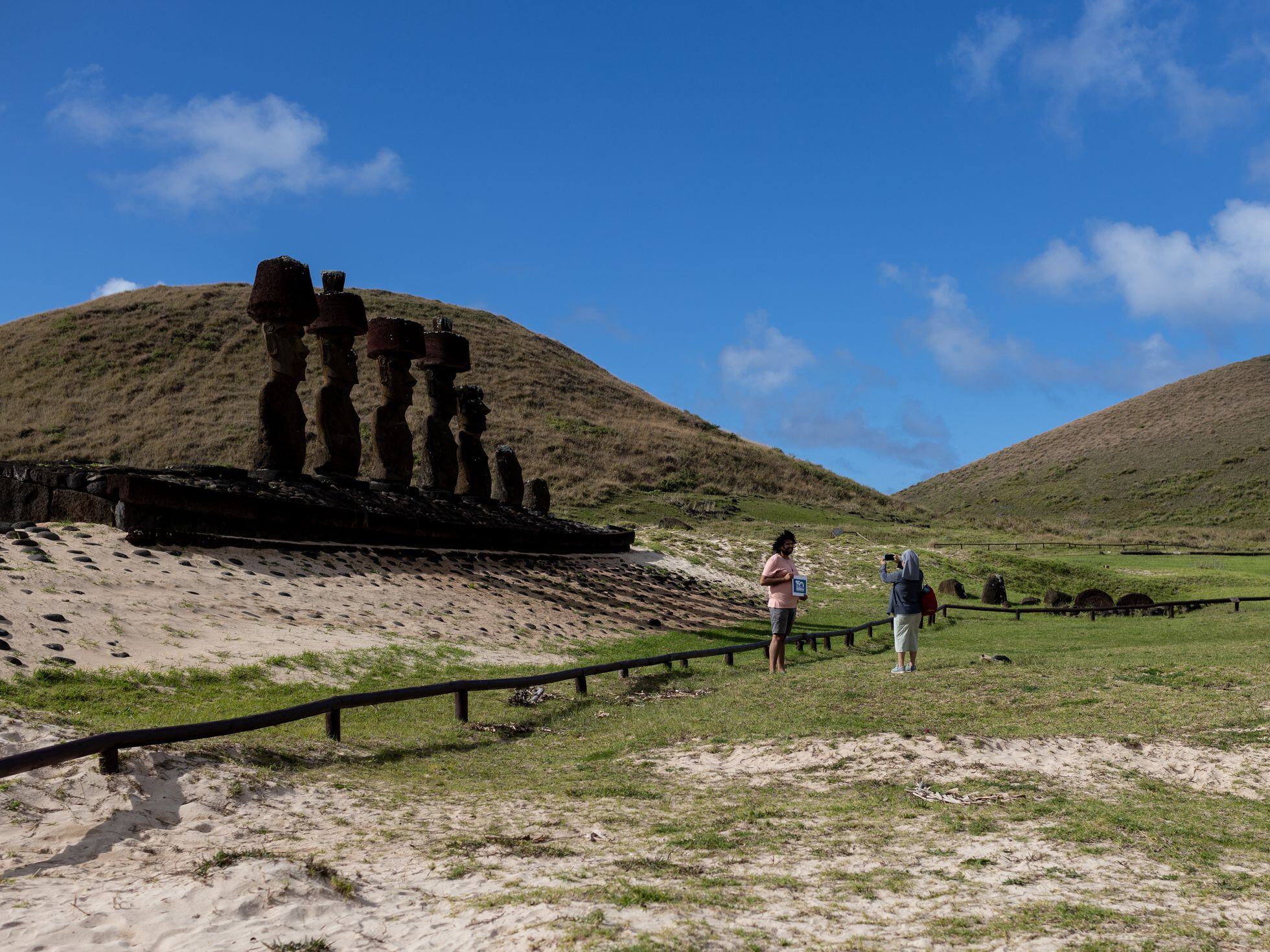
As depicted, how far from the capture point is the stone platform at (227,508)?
1472 cm

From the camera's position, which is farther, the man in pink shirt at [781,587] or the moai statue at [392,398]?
the moai statue at [392,398]

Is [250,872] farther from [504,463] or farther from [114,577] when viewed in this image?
[504,463]

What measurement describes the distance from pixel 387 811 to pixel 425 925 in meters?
2.14

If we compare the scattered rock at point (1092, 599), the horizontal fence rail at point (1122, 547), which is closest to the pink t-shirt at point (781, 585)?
the scattered rock at point (1092, 599)

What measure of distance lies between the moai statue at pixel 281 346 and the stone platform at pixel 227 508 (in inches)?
22.5

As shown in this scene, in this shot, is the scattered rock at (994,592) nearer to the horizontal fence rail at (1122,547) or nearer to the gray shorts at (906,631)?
the horizontal fence rail at (1122,547)

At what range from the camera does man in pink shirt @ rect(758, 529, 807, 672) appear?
12.2 metres

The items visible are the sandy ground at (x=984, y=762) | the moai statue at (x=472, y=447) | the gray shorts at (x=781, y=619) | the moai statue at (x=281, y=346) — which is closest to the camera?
the sandy ground at (x=984, y=762)

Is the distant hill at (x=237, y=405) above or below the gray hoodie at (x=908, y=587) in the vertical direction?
above

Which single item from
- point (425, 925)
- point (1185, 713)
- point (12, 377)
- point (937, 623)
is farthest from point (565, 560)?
point (12, 377)

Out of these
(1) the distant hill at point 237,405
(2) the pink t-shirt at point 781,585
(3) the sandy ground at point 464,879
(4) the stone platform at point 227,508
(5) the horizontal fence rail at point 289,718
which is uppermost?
(1) the distant hill at point 237,405

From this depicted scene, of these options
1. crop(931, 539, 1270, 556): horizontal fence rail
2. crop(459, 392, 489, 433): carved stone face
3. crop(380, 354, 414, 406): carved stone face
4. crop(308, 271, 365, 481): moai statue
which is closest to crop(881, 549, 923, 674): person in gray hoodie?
crop(308, 271, 365, 481): moai statue

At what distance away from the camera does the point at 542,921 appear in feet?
14.6

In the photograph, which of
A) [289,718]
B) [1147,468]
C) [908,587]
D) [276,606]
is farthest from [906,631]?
[1147,468]
